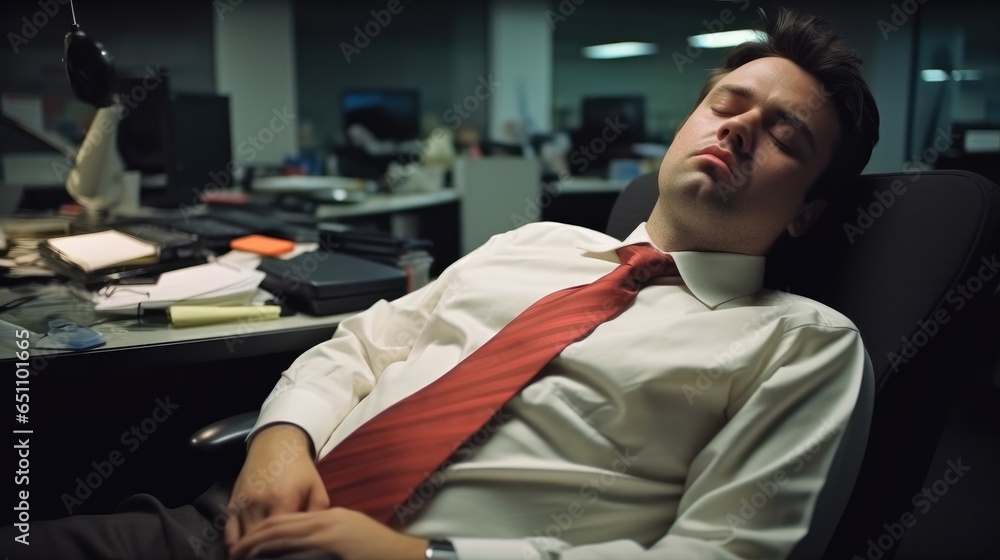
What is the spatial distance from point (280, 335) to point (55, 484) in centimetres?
53

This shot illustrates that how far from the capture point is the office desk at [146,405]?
→ 122 centimetres

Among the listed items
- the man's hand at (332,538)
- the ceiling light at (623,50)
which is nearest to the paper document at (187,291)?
the man's hand at (332,538)

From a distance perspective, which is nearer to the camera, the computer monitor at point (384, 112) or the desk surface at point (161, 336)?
the desk surface at point (161, 336)

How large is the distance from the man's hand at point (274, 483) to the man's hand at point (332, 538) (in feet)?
0.13

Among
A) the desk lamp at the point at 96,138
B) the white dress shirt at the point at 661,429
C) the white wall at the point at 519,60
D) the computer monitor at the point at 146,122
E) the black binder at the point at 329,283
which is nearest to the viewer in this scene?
the white dress shirt at the point at 661,429

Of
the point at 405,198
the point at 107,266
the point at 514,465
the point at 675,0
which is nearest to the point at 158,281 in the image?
the point at 107,266

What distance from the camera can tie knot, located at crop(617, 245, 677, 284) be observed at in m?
1.11

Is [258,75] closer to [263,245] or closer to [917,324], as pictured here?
[263,245]

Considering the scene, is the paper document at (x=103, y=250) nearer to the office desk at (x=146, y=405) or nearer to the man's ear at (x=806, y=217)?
the office desk at (x=146, y=405)

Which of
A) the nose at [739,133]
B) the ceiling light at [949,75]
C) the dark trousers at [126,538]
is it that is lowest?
the dark trousers at [126,538]

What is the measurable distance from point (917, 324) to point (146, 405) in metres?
1.32

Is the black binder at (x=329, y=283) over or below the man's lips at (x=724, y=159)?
below

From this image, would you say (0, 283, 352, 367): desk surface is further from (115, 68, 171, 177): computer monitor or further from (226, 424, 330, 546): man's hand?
(115, 68, 171, 177): computer monitor

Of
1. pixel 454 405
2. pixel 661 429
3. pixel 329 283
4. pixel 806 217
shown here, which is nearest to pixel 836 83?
pixel 806 217
